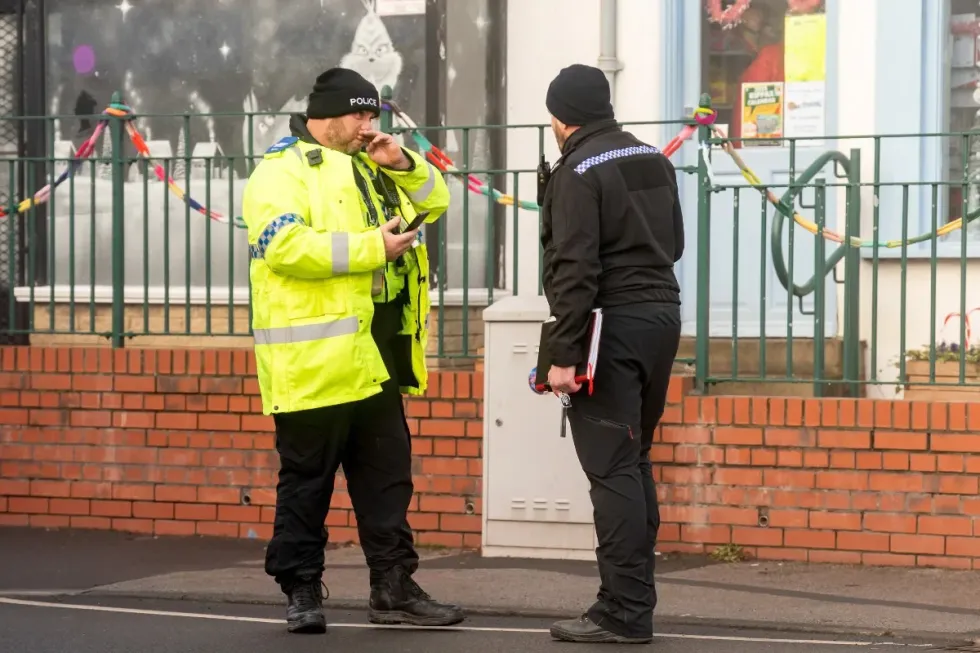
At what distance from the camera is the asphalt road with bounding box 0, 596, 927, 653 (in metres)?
5.38

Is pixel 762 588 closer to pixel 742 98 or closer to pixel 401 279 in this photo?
pixel 401 279

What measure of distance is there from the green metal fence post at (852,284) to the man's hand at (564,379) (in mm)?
2172

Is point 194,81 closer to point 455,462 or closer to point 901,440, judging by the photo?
point 455,462

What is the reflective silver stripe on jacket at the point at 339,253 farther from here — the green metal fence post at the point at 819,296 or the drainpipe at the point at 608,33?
the drainpipe at the point at 608,33

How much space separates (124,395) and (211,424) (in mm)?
482

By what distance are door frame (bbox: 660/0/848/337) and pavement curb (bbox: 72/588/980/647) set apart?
2.78 meters

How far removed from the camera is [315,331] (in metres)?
5.37

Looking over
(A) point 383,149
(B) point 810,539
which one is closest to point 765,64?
(B) point 810,539

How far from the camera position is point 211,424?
779cm

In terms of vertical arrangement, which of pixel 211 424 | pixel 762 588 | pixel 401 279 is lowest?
pixel 762 588

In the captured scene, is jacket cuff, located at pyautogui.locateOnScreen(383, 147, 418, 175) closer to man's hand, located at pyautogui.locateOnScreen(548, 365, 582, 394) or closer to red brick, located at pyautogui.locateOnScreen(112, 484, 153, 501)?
man's hand, located at pyautogui.locateOnScreen(548, 365, 582, 394)

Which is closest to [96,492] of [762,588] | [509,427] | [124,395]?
[124,395]

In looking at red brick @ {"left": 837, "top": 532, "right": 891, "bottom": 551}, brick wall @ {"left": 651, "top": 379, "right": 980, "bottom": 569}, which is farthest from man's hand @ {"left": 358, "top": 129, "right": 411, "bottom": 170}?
red brick @ {"left": 837, "top": 532, "right": 891, "bottom": 551}

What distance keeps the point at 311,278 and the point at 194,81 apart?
3825 millimetres
